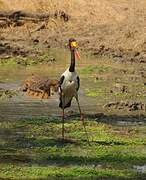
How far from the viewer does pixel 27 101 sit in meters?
16.8

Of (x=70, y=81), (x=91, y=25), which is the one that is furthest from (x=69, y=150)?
(x=91, y=25)

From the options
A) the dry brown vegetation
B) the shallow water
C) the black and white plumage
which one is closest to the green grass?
the black and white plumage

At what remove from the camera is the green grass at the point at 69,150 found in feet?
30.8

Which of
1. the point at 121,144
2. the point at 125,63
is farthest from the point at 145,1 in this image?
the point at 121,144

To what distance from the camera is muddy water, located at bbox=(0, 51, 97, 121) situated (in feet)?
49.2

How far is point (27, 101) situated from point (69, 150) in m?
5.98

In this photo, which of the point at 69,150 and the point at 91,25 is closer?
the point at 69,150

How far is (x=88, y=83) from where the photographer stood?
803 inches

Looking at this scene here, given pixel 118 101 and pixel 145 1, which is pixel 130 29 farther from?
pixel 118 101

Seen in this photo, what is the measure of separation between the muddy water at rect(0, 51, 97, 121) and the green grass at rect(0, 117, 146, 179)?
1144mm

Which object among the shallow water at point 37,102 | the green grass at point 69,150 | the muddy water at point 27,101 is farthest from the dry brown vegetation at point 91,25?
the green grass at point 69,150

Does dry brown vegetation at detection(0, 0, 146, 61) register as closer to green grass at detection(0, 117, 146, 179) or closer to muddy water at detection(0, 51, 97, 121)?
muddy water at detection(0, 51, 97, 121)

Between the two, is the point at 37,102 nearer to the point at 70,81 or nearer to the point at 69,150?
the point at 70,81

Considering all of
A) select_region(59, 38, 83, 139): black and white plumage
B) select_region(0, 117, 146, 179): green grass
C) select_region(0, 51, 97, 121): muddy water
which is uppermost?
select_region(59, 38, 83, 139): black and white plumage
